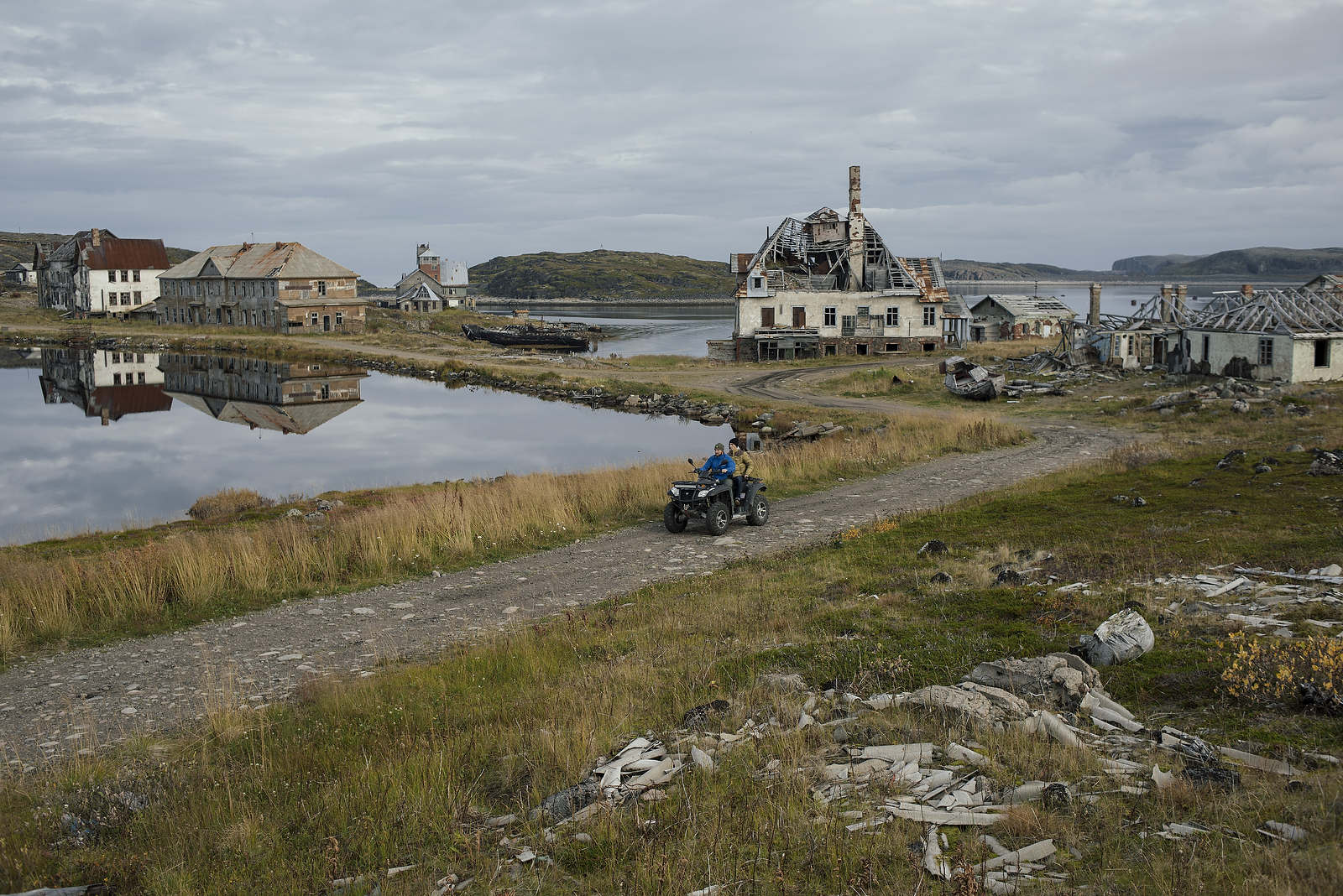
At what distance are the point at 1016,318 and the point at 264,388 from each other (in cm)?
5636

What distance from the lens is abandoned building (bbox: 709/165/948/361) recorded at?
67.2 meters

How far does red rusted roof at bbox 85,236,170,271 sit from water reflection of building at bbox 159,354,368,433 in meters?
36.7

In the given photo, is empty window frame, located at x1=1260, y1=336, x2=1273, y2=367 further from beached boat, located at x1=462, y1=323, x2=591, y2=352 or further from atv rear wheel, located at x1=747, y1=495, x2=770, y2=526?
beached boat, located at x1=462, y1=323, x2=591, y2=352

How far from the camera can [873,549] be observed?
52.6 feet

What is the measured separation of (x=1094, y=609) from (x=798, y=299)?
58202 millimetres

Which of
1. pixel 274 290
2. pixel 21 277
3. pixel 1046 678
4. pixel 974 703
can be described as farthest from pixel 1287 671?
pixel 21 277

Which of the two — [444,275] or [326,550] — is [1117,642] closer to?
[326,550]

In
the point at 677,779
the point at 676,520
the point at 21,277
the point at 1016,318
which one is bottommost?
the point at 676,520

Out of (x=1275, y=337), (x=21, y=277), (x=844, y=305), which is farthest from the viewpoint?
(x=21, y=277)

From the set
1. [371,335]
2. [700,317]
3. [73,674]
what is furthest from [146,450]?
[700,317]

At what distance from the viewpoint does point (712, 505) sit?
18594 mm

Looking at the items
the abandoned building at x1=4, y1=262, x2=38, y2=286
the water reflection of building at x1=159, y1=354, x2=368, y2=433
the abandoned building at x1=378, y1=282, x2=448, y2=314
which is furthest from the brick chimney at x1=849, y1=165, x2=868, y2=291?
the abandoned building at x1=4, y1=262, x2=38, y2=286

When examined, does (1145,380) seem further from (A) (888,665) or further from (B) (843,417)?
(A) (888,665)

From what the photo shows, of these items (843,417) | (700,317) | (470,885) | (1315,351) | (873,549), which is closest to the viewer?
(470,885)
